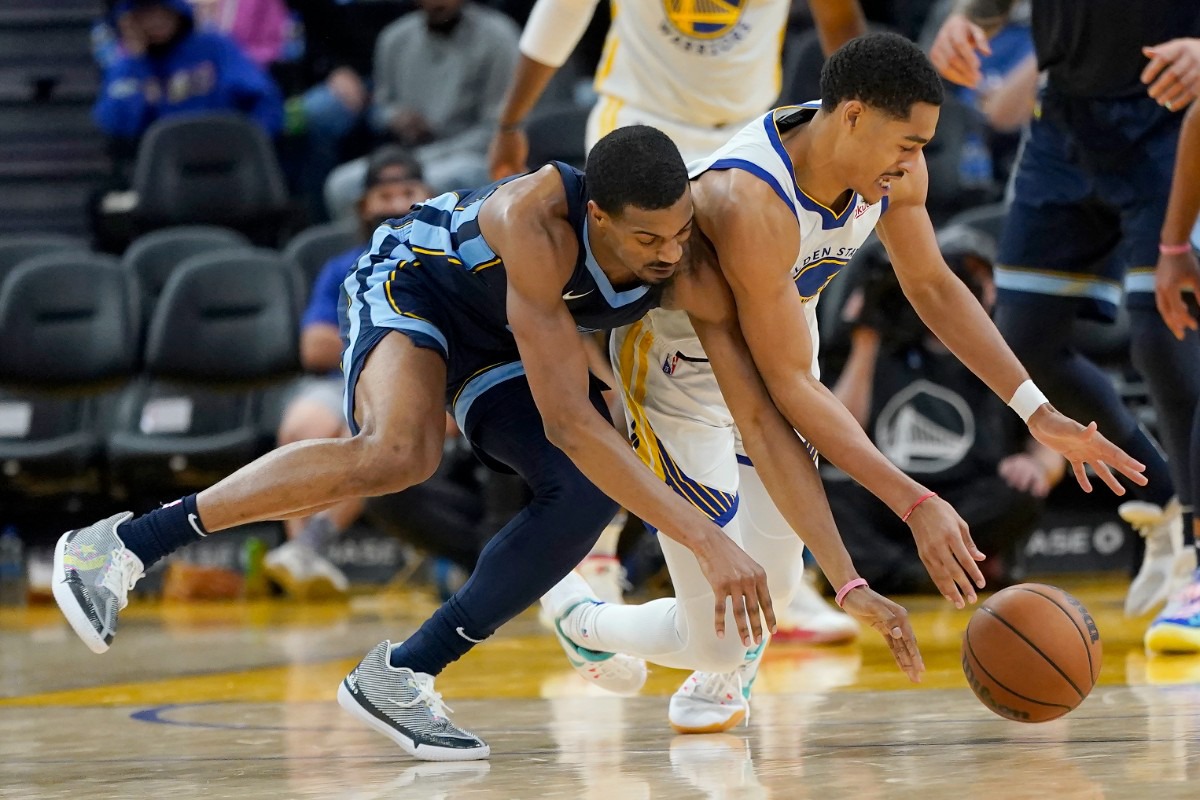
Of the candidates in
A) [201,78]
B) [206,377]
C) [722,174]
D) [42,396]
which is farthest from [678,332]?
[201,78]

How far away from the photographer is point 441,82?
9125 mm

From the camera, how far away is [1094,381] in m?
5.01

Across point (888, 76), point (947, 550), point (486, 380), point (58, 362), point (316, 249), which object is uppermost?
point (888, 76)

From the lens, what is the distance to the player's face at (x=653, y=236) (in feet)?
10.3

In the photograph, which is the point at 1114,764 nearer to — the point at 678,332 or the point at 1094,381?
the point at 678,332

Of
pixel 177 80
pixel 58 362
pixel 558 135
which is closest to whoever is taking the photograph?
pixel 58 362

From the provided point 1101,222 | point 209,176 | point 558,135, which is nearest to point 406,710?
point 1101,222

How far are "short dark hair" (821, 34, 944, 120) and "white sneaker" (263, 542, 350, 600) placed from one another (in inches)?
187

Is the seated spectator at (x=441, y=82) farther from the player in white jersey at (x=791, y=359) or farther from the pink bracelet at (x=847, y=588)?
the pink bracelet at (x=847, y=588)

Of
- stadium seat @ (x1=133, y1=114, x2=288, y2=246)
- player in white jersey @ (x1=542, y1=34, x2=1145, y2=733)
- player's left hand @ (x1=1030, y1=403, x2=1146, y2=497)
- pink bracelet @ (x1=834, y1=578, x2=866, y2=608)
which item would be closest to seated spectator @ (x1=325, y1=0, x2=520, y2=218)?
stadium seat @ (x1=133, y1=114, x2=288, y2=246)

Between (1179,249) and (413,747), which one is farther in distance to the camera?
(1179,249)

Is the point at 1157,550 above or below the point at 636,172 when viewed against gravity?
below

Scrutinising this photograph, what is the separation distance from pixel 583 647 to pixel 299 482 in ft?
2.62

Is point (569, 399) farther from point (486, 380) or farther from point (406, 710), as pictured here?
point (406, 710)
